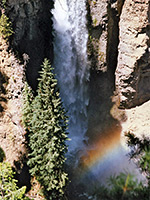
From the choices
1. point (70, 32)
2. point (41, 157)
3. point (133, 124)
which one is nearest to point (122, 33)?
point (70, 32)

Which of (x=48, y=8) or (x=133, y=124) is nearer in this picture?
(x=48, y=8)

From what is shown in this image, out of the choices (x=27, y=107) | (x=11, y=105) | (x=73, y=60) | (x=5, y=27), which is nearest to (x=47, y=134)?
(x=27, y=107)

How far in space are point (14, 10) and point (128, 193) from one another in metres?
8.20

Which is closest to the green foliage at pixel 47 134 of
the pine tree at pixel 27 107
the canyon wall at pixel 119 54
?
the pine tree at pixel 27 107

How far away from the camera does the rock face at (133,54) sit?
11.8 meters

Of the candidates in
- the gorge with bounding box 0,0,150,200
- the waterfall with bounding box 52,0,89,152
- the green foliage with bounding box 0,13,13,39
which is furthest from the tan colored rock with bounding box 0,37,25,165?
the waterfall with bounding box 52,0,89,152

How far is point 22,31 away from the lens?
10.2 meters

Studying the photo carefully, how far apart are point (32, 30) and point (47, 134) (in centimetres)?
500

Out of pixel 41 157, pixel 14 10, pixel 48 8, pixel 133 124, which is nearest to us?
pixel 41 157

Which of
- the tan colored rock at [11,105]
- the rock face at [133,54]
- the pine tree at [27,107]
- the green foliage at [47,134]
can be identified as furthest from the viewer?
the rock face at [133,54]

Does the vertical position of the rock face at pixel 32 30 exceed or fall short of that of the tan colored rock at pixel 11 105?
it exceeds it

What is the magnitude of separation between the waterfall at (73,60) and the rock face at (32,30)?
578 mm

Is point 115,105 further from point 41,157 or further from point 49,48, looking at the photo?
point 41,157

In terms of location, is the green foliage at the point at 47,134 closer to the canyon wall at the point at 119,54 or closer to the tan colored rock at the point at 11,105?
the tan colored rock at the point at 11,105
